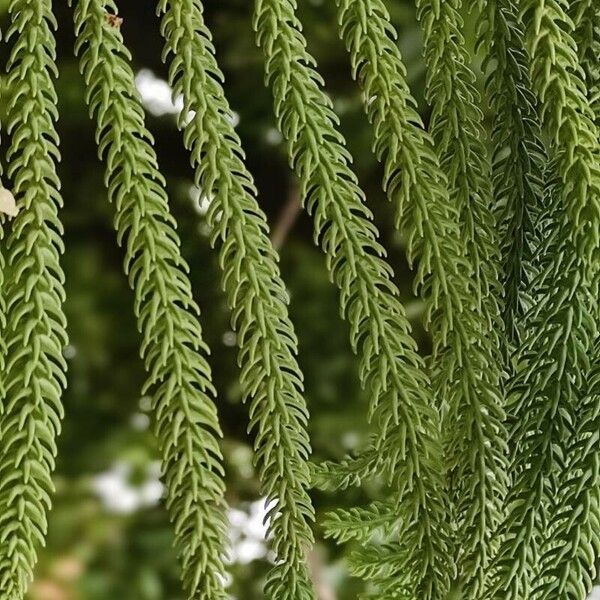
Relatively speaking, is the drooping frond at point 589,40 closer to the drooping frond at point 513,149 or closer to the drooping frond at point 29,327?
the drooping frond at point 513,149

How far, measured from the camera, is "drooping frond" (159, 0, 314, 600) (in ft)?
1.25

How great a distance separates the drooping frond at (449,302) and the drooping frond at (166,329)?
9cm

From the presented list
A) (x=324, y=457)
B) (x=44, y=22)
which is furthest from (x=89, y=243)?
(x=44, y=22)

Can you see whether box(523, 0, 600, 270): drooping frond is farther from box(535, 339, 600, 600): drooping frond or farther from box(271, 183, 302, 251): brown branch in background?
box(271, 183, 302, 251): brown branch in background

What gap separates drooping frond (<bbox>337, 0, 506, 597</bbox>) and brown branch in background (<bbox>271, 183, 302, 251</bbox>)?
2.61ft

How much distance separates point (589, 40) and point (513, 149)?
6cm

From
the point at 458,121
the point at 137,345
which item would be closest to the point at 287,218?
the point at 137,345

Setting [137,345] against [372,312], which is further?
[137,345]

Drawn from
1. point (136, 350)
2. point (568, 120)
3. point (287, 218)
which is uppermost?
point (287, 218)

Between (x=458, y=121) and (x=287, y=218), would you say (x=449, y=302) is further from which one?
(x=287, y=218)

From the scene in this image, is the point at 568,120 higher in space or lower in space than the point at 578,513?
higher

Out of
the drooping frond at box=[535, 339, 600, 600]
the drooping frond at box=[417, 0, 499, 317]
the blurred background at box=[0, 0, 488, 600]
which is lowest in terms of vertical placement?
the drooping frond at box=[535, 339, 600, 600]

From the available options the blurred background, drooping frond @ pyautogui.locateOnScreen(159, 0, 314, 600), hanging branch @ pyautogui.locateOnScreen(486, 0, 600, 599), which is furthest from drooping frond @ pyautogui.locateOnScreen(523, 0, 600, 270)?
the blurred background

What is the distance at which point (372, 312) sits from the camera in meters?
0.39
